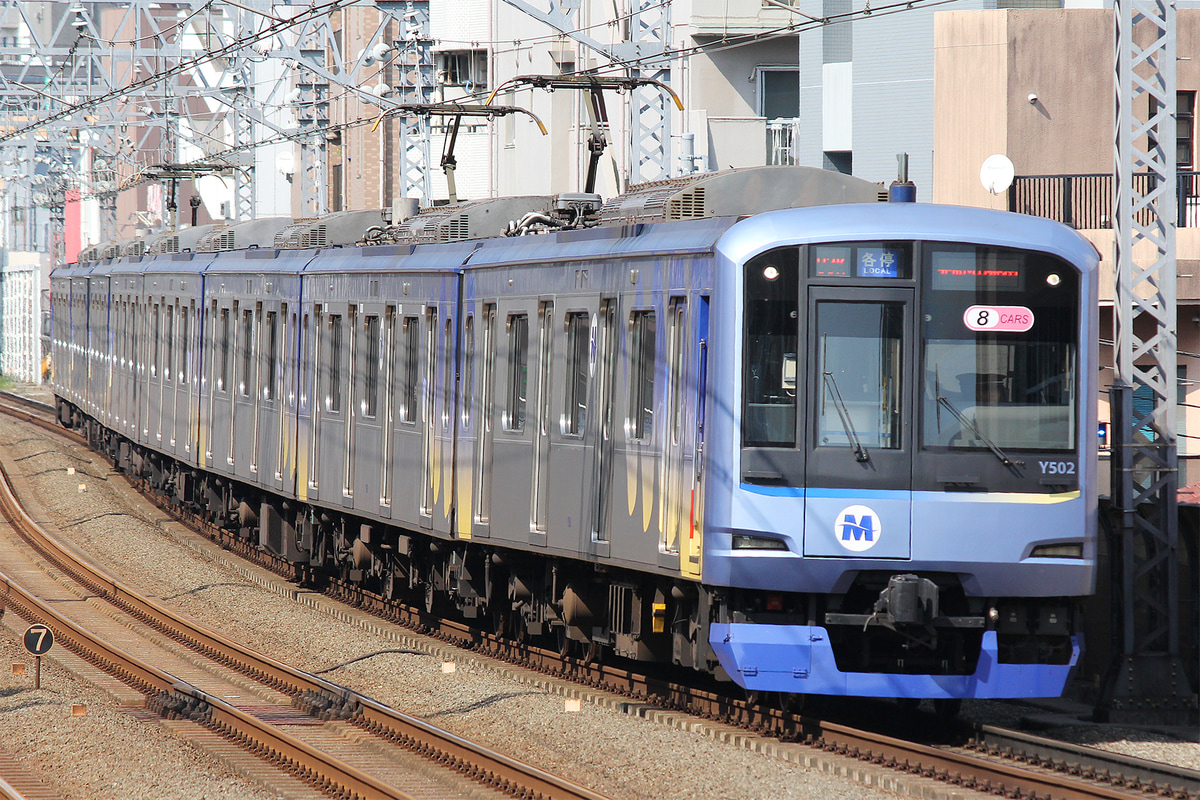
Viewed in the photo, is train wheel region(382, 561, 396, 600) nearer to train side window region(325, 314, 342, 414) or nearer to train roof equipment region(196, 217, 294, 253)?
train side window region(325, 314, 342, 414)

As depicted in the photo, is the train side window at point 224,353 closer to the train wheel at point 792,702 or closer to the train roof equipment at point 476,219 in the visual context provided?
the train roof equipment at point 476,219

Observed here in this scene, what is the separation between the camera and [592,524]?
1102 cm

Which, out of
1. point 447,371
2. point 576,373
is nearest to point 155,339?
point 447,371

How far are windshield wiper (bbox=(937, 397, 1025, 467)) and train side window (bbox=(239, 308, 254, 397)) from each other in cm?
1122

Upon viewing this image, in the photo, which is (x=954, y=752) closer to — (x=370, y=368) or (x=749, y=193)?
(x=749, y=193)

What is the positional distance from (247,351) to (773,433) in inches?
438

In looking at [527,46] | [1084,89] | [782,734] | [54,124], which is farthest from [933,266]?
[54,124]

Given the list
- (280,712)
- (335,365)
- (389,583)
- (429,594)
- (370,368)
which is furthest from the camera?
(335,365)

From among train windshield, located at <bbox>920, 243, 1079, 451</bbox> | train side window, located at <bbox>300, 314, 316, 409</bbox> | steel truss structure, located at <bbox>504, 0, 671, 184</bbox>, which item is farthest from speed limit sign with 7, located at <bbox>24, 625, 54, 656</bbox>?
steel truss structure, located at <bbox>504, 0, 671, 184</bbox>

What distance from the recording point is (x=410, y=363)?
46.9ft

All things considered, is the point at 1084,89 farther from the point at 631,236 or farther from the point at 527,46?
the point at 527,46

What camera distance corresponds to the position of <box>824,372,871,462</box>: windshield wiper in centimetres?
920

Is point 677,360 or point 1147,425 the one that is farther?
point 1147,425

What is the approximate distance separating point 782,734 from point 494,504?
3.45 metres
